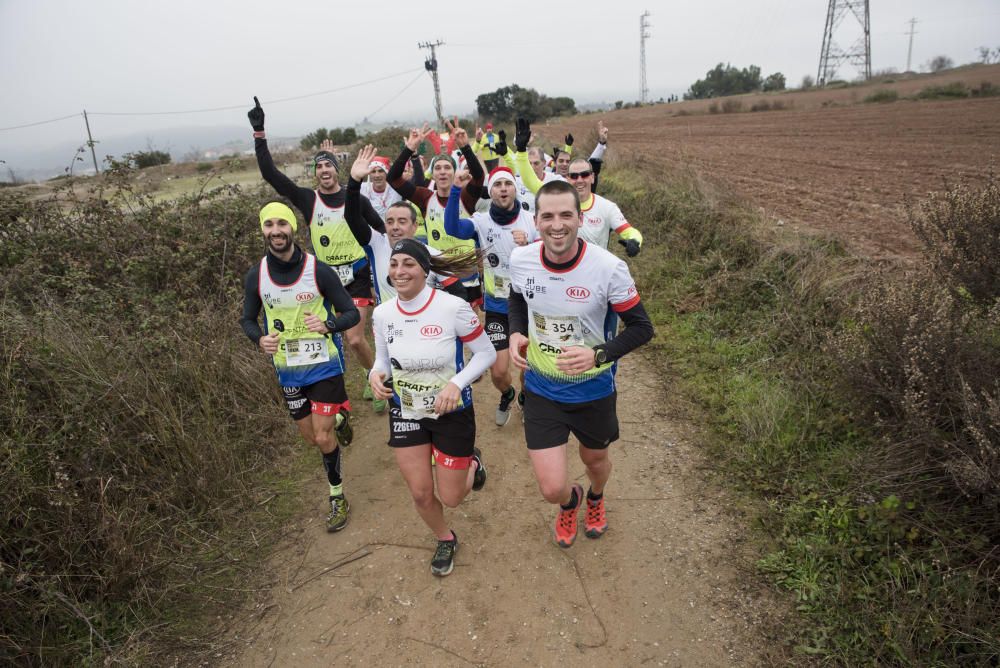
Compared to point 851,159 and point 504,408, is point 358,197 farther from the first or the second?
point 851,159

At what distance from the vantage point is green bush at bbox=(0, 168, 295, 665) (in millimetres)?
3125

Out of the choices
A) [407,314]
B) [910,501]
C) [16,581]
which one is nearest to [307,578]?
[16,581]

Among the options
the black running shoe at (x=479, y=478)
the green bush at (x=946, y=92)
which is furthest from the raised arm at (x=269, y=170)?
the green bush at (x=946, y=92)

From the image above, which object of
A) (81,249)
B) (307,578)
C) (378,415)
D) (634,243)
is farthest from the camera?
(81,249)

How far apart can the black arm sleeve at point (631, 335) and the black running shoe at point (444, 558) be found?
70.5 inches

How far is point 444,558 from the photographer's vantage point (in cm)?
360

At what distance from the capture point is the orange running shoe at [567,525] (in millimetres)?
3723

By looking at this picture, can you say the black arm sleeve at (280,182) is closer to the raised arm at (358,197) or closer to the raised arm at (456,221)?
the raised arm at (358,197)

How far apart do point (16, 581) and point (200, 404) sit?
221 cm

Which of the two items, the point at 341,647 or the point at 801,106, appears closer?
the point at 341,647

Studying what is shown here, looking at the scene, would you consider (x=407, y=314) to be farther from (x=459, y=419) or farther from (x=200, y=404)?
(x=200, y=404)

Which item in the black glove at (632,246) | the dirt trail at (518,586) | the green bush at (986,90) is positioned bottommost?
the dirt trail at (518,586)

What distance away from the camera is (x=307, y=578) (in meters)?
3.69

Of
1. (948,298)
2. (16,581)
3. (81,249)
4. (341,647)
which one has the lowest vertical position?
(341,647)
